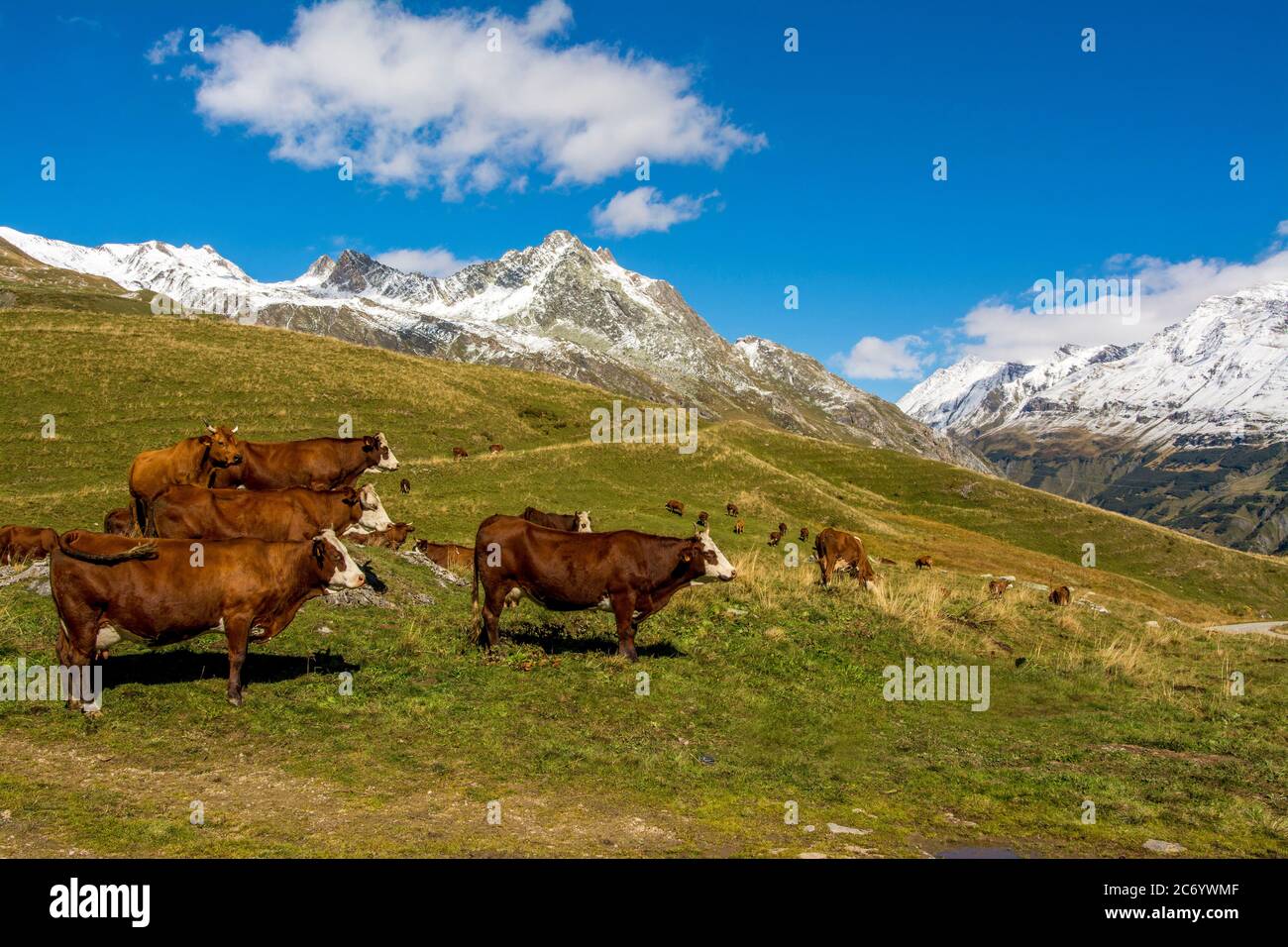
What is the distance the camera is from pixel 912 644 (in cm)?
1950

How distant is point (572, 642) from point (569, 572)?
210cm

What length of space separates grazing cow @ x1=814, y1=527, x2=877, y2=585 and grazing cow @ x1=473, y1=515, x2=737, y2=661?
39.3 feet

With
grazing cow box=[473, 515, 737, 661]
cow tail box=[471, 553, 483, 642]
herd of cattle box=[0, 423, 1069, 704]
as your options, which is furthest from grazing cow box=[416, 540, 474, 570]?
grazing cow box=[473, 515, 737, 661]

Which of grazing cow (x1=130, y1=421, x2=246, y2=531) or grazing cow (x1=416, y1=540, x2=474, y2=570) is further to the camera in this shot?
grazing cow (x1=416, y1=540, x2=474, y2=570)

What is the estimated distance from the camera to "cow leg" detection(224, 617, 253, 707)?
11867 mm

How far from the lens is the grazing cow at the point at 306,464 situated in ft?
76.6

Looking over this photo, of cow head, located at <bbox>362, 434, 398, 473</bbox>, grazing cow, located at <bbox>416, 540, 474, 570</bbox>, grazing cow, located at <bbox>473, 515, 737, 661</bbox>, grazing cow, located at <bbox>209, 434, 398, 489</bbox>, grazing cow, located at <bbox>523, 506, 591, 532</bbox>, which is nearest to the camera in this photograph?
grazing cow, located at <bbox>473, 515, 737, 661</bbox>

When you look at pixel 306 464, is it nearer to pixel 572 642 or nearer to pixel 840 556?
pixel 572 642

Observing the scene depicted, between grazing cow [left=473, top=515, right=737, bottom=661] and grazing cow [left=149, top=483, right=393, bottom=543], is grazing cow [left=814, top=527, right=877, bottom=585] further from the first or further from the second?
grazing cow [left=149, top=483, right=393, bottom=543]

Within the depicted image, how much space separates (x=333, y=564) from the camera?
43.2 feet
